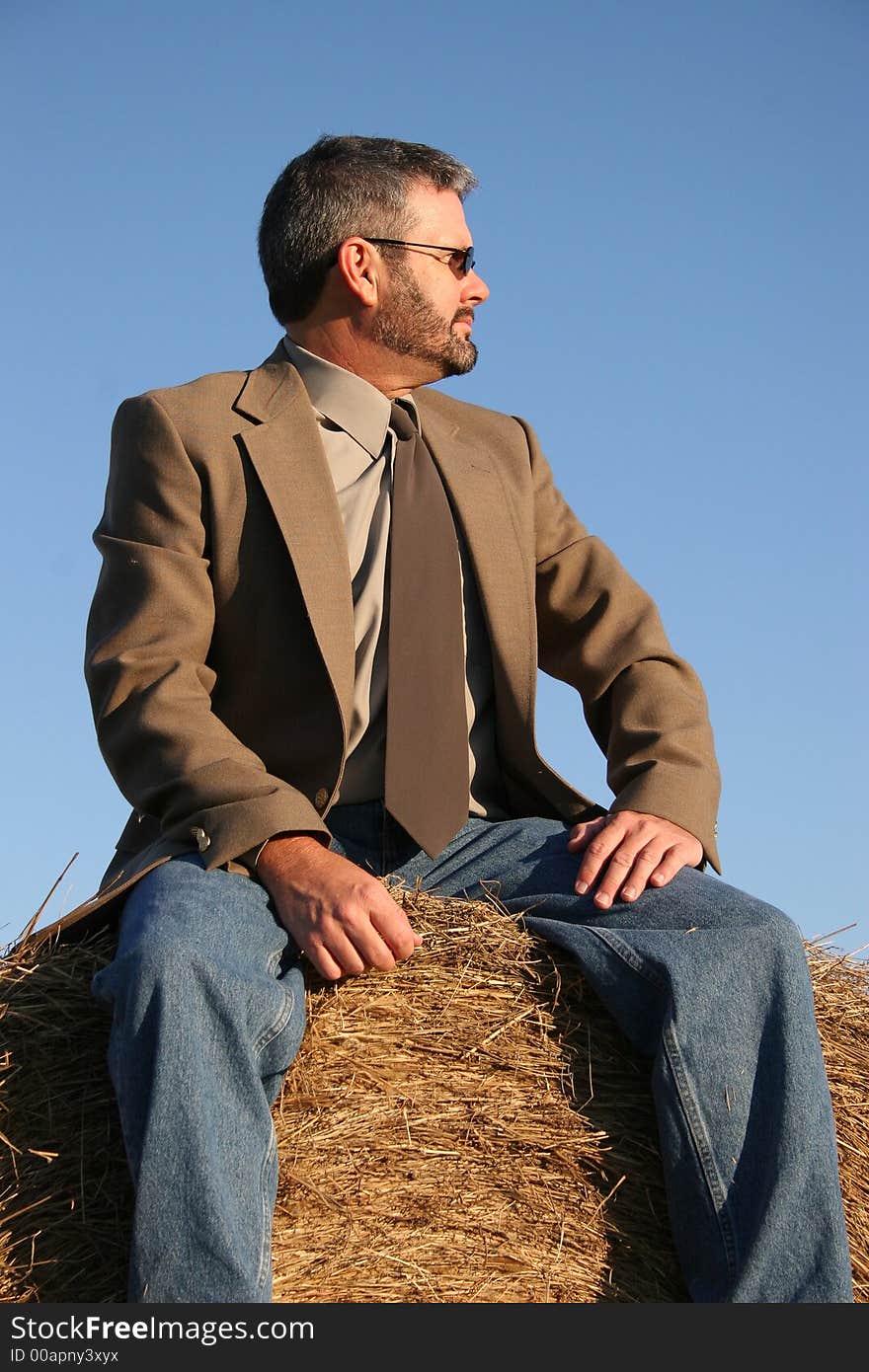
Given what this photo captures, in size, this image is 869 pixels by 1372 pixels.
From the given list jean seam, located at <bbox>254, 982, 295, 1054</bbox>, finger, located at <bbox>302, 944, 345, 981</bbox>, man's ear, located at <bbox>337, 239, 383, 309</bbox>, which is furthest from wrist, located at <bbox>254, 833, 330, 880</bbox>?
man's ear, located at <bbox>337, 239, 383, 309</bbox>

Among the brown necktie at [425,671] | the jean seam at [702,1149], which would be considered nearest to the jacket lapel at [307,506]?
the brown necktie at [425,671]

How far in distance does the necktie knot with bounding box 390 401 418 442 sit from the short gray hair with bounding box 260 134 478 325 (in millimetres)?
388

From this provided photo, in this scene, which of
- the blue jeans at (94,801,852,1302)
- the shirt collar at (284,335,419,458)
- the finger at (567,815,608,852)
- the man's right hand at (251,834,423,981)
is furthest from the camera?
the shirt collar at (284,335,419,458)

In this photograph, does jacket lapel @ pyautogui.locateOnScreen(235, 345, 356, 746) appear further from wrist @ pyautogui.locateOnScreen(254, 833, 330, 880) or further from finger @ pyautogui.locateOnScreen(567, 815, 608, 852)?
finger @ pyautogui.locateOnScreen(567, 815, 608, 852)

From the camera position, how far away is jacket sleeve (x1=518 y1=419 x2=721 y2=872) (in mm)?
3559

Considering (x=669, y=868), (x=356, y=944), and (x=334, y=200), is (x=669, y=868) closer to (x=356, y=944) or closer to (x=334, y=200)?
(x=356, y=944)

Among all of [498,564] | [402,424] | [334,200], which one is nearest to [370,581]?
[498,564]

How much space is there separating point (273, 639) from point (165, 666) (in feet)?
0.94

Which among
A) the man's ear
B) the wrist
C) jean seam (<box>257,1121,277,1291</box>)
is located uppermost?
the man's ear

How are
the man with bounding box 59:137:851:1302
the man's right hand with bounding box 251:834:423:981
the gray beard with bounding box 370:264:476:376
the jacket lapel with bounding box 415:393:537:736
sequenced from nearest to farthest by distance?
the man with bounding box 59:137:851:1302, the man's right hand with bounding box 251:834:423:981, the jacket lapel with bounding box 415:393:537:736, the gray beard with bounding box 370:264:476:376

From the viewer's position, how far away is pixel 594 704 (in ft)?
13.1

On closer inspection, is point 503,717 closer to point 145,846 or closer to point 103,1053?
point 145,846

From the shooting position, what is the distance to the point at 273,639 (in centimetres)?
361

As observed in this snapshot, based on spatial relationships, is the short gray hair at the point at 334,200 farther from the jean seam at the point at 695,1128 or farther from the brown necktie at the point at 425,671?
the jean seam at the point at 695,1128
